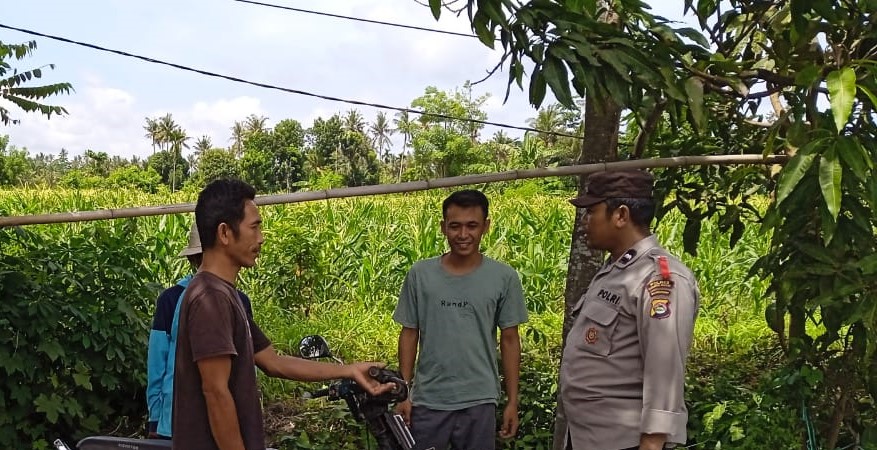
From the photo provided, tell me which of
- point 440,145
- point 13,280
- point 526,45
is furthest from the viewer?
point 440,145

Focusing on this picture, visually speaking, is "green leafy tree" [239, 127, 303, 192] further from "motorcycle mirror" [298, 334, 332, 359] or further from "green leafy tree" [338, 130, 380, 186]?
"motorcycle mirror" [298, 334, 332, 359]

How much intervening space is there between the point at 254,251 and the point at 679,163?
1.71m

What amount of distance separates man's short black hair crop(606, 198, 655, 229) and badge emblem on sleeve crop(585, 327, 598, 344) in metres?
0.32

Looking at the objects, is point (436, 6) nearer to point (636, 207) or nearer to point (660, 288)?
point (636, 207)

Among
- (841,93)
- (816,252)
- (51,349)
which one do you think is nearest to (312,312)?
(51,349)

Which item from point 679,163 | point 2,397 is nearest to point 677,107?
point 679,163

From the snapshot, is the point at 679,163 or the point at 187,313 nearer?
the point at 187,313

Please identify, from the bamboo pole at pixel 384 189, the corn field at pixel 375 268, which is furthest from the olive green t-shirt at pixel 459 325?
the corn field at pixel 375 268

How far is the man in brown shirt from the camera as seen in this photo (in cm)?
205

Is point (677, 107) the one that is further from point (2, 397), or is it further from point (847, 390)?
point (2, 397)

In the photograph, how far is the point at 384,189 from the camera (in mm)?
3049

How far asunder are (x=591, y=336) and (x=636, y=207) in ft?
1.24

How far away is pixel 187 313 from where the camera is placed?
6.88 feet

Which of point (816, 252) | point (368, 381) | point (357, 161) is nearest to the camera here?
point (368, 381)
